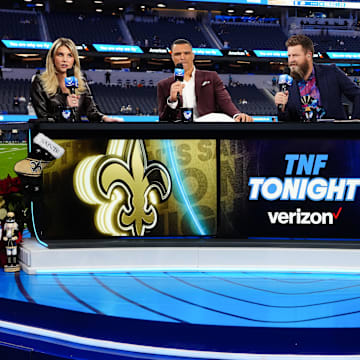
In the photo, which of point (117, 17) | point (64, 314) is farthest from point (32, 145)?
point (117, 17)

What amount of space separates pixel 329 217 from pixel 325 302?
2.65 feet

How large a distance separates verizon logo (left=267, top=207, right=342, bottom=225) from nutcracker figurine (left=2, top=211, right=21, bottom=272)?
5.48ft

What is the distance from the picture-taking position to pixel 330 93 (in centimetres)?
381

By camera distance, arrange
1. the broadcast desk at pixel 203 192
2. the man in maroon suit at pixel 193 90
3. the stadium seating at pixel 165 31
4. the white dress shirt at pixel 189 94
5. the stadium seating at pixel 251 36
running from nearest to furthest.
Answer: the broadcast desk at pixel 203 192 → the man in maroon suit at pixel 193 90 → the white dress shirt at pixel 189 94 → the stadium seating at pixel 165 31 → the stadium seating at pixel 251 36

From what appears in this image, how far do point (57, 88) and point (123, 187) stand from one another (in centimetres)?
81

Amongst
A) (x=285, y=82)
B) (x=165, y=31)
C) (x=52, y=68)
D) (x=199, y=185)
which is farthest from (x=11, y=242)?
(x=165, y=31)

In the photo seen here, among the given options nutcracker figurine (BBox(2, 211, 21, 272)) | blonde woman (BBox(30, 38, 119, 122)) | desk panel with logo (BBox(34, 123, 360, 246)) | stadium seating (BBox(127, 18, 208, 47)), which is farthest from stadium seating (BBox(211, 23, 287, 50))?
nutcracker figurine (BBox(2, 211, 21, 272))

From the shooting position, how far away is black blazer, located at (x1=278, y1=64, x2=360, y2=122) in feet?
12.4

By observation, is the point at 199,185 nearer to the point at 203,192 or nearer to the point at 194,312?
the point at 203,192

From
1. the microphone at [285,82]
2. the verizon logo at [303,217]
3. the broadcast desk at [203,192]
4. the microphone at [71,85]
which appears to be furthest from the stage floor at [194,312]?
the microphone at [285,82]

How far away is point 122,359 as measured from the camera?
245cm

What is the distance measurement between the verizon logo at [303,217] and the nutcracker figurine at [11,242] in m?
1.67

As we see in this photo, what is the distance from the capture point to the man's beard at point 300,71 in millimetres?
3770

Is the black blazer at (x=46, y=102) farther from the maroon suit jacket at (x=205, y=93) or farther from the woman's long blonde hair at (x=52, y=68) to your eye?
the maroon suit jacket at (x=205, y=93)
